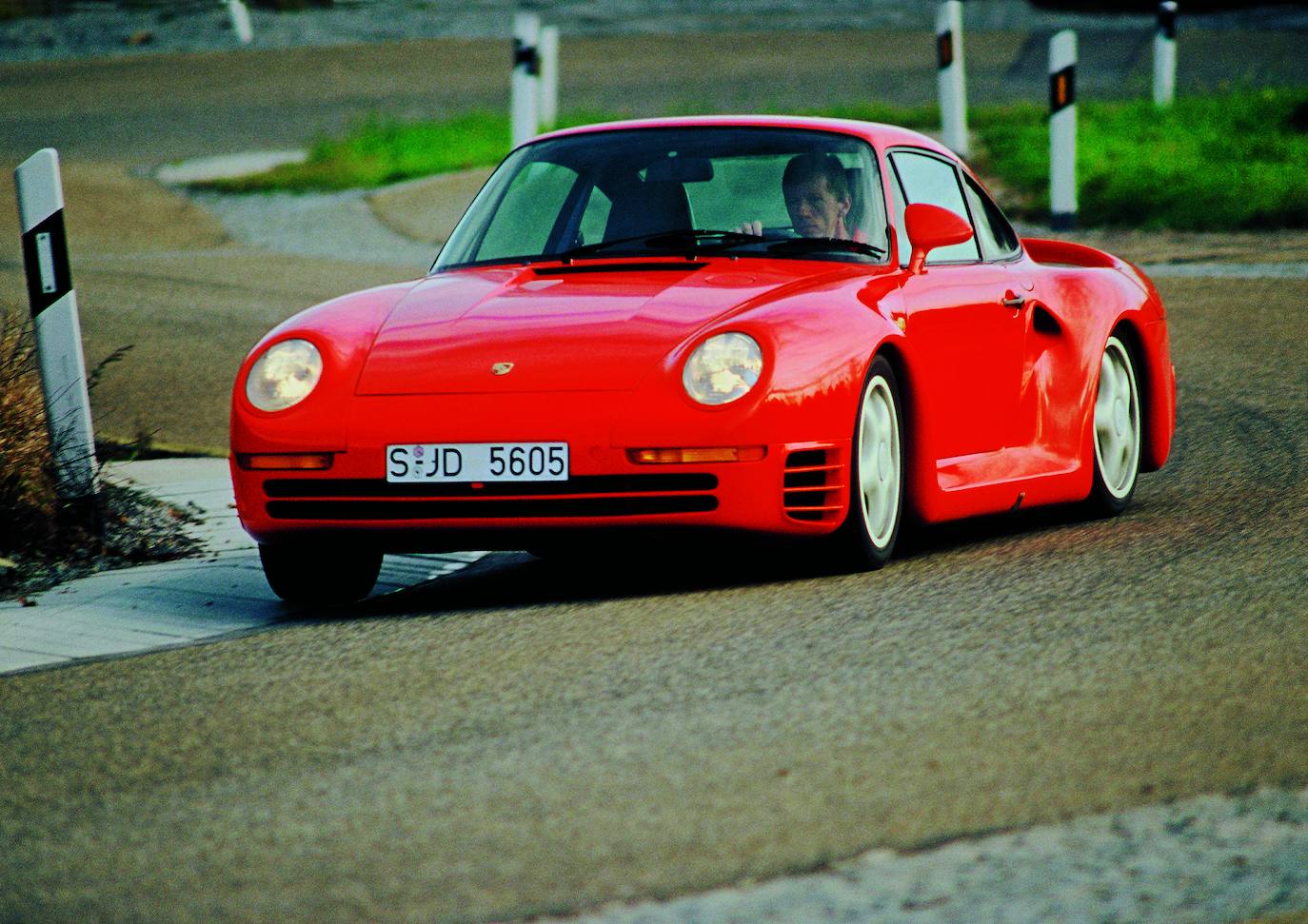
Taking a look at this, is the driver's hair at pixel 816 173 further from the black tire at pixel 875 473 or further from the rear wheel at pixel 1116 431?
the rear wheel at pixel 1116 431

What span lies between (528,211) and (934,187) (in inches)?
50.5

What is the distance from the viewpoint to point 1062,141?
14.9 m

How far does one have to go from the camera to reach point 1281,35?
28156 mm

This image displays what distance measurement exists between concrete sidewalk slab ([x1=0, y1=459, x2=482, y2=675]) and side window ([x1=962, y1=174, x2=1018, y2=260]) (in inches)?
76.1

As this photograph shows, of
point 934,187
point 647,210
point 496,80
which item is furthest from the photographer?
point 496,80

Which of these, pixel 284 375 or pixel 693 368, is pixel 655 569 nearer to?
pixel 693 368

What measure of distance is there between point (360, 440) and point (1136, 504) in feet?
9.66

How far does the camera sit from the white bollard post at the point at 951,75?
16250mm

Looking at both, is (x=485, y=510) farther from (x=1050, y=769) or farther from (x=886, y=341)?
(x=1050, y=769)

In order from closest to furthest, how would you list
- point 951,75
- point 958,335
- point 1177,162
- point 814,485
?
point 814,485, point 958,335, point 1177,162, point 951,75

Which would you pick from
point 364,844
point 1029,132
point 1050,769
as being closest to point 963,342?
point 1050,769

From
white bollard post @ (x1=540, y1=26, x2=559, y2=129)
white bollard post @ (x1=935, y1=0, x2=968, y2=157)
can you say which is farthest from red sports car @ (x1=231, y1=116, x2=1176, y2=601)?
white bollard post @ (x1=540, y1=26, x2=559, y2=129)

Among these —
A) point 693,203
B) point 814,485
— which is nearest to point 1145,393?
point 693,203

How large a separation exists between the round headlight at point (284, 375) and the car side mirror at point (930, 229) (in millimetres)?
1759
